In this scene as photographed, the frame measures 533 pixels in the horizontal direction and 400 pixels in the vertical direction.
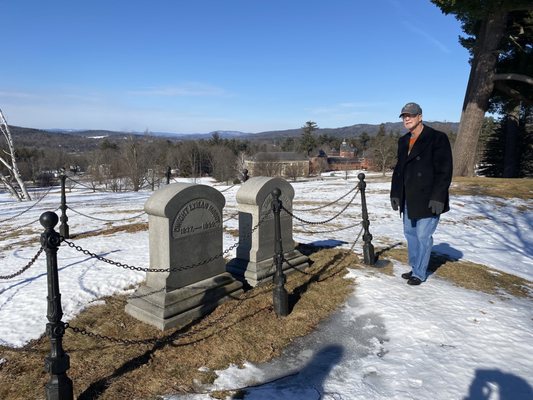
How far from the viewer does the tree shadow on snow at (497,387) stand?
3.23m

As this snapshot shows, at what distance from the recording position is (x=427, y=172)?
5383 mm

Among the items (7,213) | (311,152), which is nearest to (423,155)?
(7,213)

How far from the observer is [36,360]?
3695mm

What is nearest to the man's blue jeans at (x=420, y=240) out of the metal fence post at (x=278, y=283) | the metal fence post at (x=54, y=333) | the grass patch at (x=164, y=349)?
the grass patch at (x=164, y=349)

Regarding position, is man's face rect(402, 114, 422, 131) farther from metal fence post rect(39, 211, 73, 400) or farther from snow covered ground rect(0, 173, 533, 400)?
metal fence post rect(39, 211, 73, 400)

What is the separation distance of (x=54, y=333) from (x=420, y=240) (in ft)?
16.1

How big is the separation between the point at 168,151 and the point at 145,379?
80573 mm

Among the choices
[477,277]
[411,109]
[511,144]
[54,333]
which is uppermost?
[511,144]

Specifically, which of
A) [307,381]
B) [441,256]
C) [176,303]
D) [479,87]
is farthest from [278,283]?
[479,87]

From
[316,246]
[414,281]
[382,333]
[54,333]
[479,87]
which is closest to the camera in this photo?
[54,333]

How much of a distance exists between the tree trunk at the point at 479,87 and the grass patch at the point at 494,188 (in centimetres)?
234

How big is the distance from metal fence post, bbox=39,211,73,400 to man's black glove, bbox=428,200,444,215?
15.3 feet

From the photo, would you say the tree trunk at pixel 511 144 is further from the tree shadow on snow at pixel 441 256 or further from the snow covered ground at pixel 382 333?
the tree shadow on snow at pixel 441 256

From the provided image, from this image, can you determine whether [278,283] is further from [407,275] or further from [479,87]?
[479,87]
